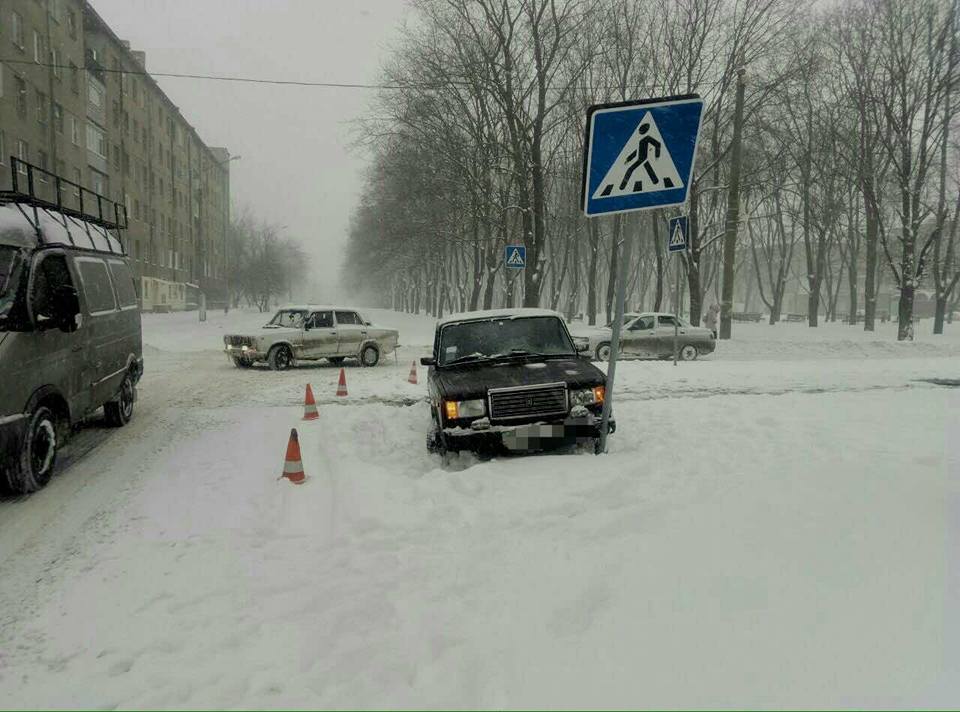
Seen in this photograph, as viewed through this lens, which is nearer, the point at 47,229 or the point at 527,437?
the point at 527,437

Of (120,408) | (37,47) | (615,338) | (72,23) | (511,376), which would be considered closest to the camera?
(615,338)

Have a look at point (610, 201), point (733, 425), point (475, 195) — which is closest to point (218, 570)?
point (610, 201)

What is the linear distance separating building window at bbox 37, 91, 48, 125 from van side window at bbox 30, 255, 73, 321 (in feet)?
116

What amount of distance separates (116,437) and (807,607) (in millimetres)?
7790

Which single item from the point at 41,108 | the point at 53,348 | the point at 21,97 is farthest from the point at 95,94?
the point at 53,348

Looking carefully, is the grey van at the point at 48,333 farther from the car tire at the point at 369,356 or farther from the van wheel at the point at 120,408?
the car tire at the point at 369,356

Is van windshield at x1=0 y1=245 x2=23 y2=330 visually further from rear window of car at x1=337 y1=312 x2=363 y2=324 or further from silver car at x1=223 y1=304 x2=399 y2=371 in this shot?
rear window of car at x1=337 y1=312 x2=363 y2=324

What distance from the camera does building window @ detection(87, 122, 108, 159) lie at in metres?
40.3

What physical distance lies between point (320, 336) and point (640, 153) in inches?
473

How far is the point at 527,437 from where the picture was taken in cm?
586

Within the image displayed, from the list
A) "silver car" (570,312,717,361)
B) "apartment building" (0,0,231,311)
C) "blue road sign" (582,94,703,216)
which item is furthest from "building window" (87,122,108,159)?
"blue road sign" (582,94,703,216)

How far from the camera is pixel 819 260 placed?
3534 cm

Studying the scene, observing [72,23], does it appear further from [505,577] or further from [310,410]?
[505,577]

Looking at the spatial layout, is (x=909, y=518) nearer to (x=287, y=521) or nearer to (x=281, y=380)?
(x=287, y=521)
